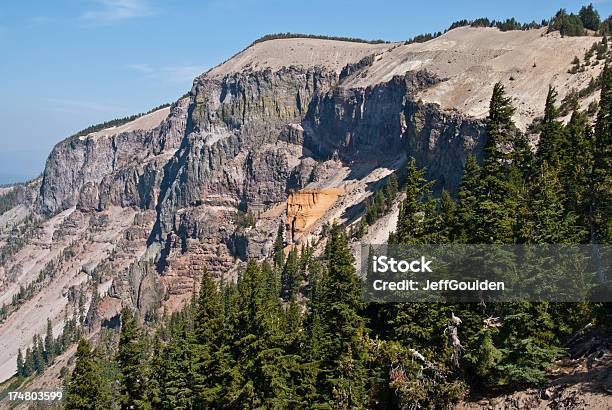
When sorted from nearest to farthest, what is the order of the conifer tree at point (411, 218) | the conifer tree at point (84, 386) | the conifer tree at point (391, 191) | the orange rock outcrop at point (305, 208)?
1. the conifer tree at point (84, 386)
2. the conifer tree at point (411, 218)
3. the conifer tree at point (391, 191)
4. the orange rock outcrop at point (305, 208)

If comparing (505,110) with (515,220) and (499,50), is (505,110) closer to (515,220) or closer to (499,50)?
(515,220)

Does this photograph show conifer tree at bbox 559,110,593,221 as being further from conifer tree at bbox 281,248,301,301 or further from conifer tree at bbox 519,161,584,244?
conifer tree at bbox 281,248,301,301

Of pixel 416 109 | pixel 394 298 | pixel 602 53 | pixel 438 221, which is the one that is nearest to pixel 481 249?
pixel 394 298

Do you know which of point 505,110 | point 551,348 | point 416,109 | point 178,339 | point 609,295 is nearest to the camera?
point 551,348

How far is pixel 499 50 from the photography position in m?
172

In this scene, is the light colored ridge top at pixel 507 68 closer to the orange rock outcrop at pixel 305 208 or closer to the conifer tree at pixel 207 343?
the orange rock outcrop at pixel 305 208

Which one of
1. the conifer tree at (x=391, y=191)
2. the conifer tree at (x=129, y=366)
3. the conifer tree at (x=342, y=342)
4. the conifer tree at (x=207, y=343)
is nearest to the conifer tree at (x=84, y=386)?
the conifer tree at (x=129, y=366)

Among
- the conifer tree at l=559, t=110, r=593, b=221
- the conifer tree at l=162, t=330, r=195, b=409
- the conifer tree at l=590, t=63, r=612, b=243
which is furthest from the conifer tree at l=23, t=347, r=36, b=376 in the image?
the conifer tree at l=590, t=63, r=612, b=243

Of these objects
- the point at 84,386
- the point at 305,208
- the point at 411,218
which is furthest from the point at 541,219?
the point at 305,208

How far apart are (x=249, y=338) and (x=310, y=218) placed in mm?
145697

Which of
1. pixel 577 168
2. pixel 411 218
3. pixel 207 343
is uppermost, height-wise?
pixel 577 168

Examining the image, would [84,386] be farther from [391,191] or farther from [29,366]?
[29,366]

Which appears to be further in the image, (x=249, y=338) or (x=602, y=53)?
(x=602, y=53)

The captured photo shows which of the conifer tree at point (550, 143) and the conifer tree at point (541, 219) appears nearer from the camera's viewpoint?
the conifer tree at point (541, 219)
